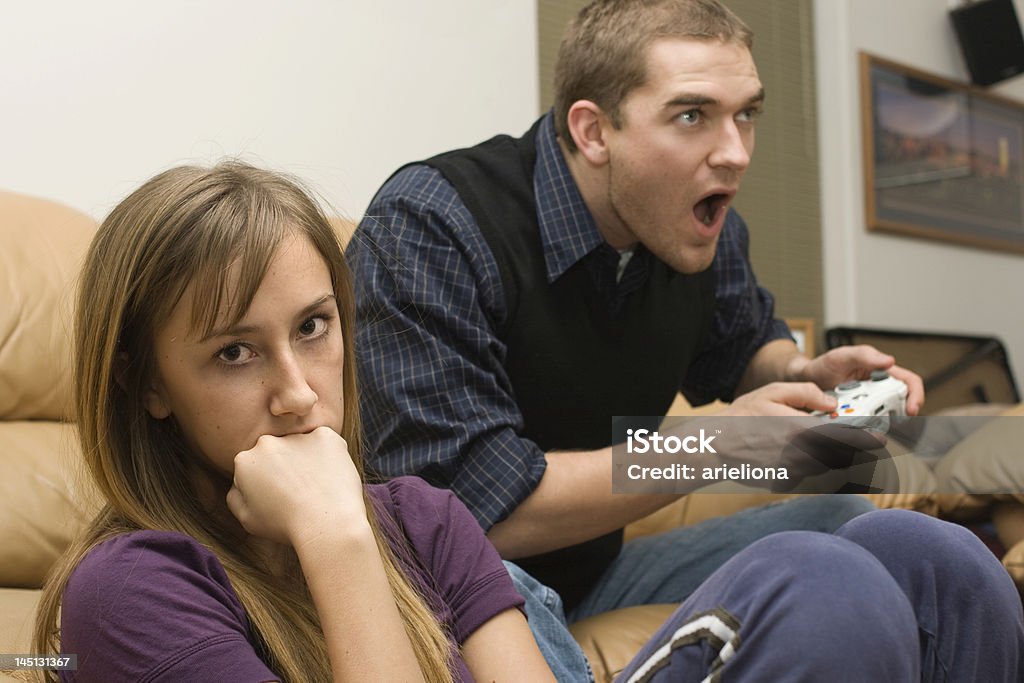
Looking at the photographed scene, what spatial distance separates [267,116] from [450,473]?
101 centimetres

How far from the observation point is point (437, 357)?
4.00 ft

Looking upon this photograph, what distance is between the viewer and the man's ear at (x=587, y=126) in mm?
1454

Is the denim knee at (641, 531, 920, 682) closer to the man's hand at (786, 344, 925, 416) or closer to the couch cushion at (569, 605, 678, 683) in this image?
the couch cushion at (569, 605, 678, 683)

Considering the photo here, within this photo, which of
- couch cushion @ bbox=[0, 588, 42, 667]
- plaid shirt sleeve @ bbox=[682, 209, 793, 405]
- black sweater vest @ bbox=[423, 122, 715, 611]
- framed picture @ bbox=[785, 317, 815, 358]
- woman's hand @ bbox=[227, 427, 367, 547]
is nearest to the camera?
woman's hand @ bbox=[227, 427, 367, 547]

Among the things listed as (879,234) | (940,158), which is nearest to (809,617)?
(879,234)

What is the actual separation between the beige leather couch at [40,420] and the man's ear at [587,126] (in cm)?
64

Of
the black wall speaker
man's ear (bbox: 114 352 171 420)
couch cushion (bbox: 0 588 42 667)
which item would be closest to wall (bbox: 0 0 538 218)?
couch cushion (bbox: 0 588 42 667)

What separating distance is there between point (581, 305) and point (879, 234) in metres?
2.10

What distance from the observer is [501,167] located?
1.41m

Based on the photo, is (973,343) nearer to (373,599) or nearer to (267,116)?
(267,116)

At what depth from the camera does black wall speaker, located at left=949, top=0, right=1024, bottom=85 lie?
3.33 m

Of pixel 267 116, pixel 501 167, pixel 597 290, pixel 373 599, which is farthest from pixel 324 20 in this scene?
pixel 373 599

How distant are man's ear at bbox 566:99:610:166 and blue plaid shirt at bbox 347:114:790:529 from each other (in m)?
0.12

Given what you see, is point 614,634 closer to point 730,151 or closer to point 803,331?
point 730,151
